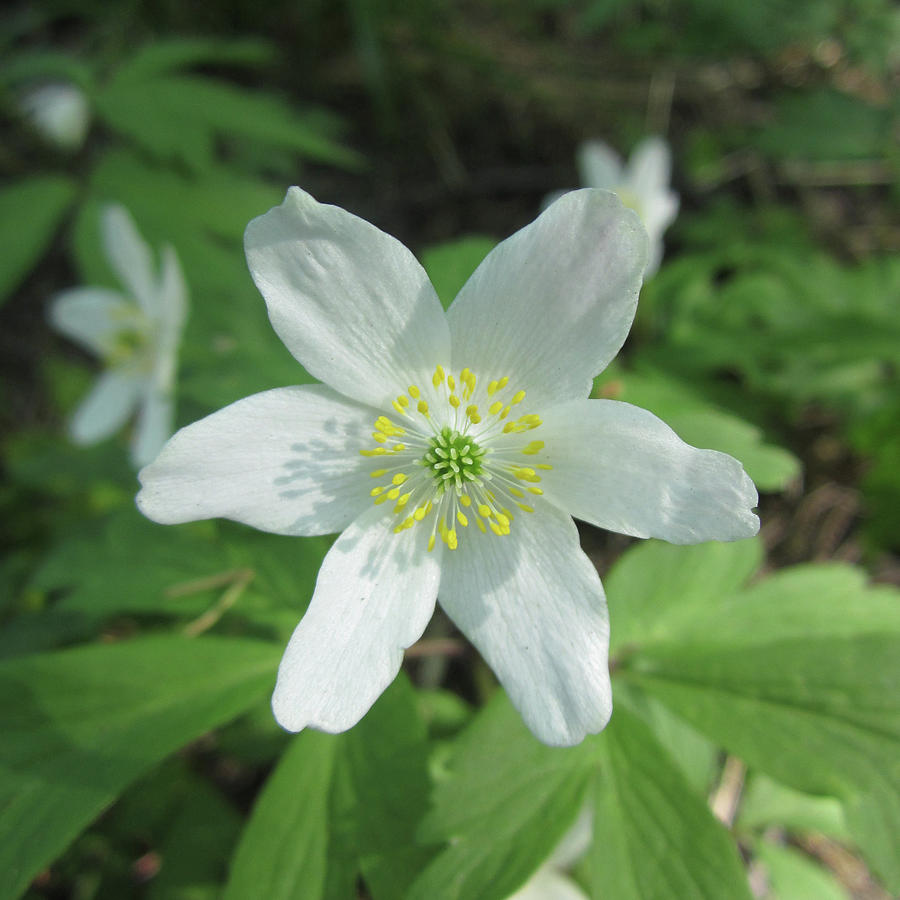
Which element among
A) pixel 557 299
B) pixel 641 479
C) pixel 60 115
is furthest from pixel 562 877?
pixel 60 115

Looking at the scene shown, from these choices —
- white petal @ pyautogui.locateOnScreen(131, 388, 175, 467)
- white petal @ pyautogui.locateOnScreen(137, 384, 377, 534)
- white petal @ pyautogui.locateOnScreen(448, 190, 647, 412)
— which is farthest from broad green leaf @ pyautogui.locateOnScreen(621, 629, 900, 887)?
white petal @ pyautogui.locateOnScreen(131, 388, 175, 467)

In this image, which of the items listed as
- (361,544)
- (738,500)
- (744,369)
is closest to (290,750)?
(361,544)

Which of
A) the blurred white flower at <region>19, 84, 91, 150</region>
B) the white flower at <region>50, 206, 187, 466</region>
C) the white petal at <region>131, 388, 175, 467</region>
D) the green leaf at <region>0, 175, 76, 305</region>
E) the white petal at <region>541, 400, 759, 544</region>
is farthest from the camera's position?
the blurred white flower at <region>19, 84, 91, 150</region>

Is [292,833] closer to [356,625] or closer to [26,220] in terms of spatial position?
[356,625]

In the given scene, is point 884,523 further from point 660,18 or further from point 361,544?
point 660,18

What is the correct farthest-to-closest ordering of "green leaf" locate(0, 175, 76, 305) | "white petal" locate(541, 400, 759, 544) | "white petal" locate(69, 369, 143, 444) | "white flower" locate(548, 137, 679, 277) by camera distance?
"white flower" locate(548, 137, 679, 277) → "green leaf" locate(0, 175, 76, 305) → "white petal" locate(69, 369, 143, 444) → "white petal" locate(541, 400, 759, 544)

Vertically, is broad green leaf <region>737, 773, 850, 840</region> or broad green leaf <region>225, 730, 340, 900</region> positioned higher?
broad green leaf <region>225, 730, 340, 900</region>

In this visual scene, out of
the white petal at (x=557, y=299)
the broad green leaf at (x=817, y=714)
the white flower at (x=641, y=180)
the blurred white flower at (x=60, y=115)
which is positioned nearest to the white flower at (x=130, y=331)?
the blurred white flower at (x=60, y=115)

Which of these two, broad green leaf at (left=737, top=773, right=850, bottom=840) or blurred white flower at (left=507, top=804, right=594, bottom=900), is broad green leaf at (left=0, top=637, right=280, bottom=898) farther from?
broad green leaf at (left=737, top=773, right=850, bottom=840)
